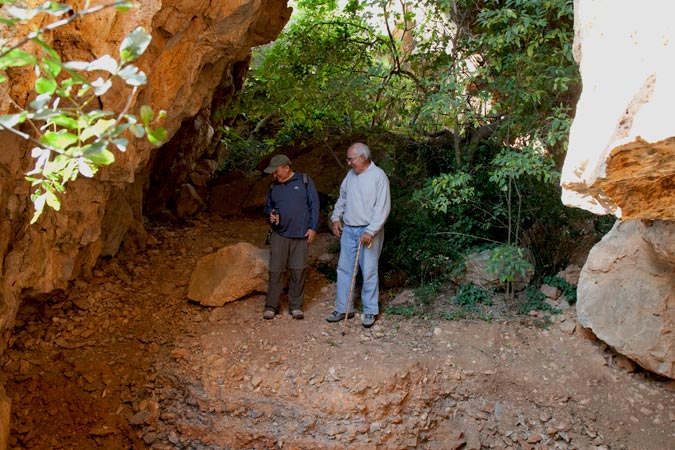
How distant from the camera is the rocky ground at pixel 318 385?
5.84 meters

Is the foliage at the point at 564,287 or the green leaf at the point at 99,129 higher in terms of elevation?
the green leaf at the point at 99,129

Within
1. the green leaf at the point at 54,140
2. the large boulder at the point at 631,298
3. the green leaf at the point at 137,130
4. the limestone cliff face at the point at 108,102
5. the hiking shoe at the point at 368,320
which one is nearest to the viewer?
the green leaf at the point at 137,130

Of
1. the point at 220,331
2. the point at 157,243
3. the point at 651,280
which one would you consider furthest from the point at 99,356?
the point at 651,280

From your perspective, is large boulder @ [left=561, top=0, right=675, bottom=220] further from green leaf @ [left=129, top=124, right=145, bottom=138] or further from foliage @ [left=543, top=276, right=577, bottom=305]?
foliage @ [left=543, top=276, right=577, bottom=305]

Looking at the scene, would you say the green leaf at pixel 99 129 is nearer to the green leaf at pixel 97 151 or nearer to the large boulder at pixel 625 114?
the green leaf at pixel 97 151

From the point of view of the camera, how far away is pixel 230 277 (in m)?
7.20

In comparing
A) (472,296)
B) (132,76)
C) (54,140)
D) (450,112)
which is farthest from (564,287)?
(54,140)

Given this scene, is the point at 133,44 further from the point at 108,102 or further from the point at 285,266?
the point at 285,266

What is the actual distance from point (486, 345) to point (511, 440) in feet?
3.35

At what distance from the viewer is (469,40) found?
655cm

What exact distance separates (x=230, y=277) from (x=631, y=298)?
427cm

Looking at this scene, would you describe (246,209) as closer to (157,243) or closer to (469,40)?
(157,243)

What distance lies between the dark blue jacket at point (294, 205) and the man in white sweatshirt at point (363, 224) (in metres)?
0.31

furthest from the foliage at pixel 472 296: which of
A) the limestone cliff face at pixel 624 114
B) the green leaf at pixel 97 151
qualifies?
the green leaf at pixel 97 151
